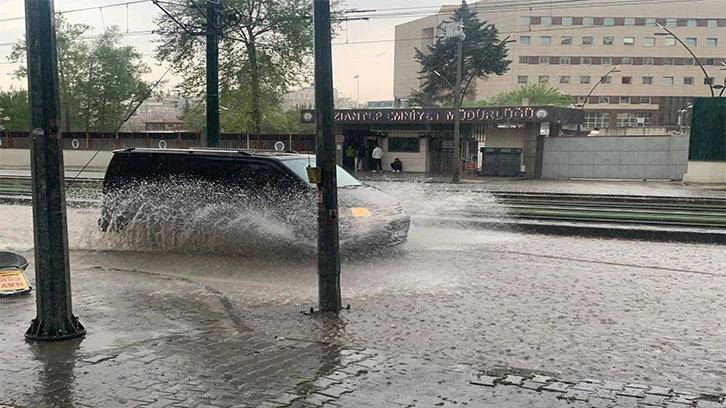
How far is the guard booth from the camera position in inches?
1447

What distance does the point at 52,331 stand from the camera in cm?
595

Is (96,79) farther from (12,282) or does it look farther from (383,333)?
(383,333)

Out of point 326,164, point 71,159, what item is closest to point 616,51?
point 71,159

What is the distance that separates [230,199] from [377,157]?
2877cm

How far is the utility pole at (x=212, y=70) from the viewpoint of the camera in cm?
1669

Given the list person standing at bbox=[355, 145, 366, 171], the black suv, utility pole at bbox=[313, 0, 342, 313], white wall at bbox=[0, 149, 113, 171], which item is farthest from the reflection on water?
white wall at bbox=[0, 149, 113, 171]

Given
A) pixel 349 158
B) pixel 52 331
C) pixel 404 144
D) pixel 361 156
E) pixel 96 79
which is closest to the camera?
pixel 52 331

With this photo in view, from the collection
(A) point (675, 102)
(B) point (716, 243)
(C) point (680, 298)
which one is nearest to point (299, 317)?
(C) point (680, 298)

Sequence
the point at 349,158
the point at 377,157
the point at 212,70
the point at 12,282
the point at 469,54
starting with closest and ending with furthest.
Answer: the point at 12,282 < the point at 212,70 < the point at 377,157 < the point at 349,158 < the point at 469,54

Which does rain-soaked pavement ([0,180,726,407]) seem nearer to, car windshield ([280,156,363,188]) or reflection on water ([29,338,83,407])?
reflection on water ([29,338,83,407])

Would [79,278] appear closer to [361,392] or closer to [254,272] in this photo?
[254,272]

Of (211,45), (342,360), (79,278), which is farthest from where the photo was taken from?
(211,45)

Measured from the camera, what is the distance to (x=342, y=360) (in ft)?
17.9

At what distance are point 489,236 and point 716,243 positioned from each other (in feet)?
13.2
